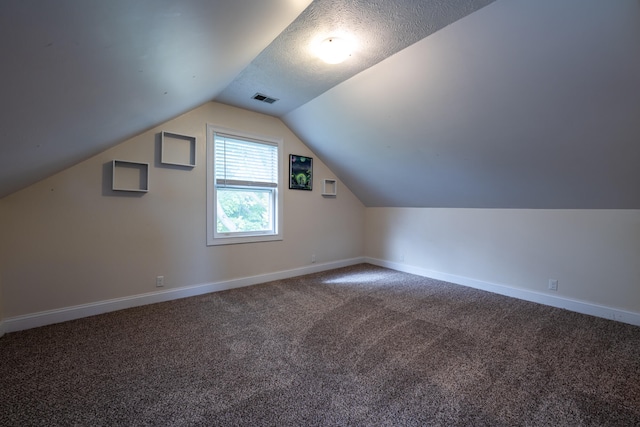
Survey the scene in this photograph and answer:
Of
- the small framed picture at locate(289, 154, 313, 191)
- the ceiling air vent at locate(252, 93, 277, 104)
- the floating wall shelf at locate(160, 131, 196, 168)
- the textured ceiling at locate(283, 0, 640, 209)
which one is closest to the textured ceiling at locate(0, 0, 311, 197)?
the floating wall shelf at locate(160, 131, 196, 168)

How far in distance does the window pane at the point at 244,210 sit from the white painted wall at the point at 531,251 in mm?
Result: 2339

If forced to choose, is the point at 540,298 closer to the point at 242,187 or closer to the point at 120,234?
the point at 242,187

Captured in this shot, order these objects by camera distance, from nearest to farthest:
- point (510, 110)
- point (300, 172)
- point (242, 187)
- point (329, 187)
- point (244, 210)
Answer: point (510, 110)
point (242, 187)
point (244, 210)
point (300, 172)
point (329, 187)

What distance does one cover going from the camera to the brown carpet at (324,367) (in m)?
1.57

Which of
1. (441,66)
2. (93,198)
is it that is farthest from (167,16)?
(93,198)

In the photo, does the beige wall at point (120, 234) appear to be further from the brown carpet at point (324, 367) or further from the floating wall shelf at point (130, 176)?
the brown carpet at point (324, 367)

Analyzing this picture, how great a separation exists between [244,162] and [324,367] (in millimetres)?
2911

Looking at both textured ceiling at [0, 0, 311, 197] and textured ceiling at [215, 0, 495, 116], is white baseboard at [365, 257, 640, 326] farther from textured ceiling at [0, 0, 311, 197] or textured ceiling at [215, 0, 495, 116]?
textured ceiling at [0, 0, 311, 197]

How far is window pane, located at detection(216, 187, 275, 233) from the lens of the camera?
3818 millimetres

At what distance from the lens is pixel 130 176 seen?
3127mm

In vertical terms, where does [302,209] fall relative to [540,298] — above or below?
above

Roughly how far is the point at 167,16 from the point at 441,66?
211 cm

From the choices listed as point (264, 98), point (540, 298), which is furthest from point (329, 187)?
point (540, 298)

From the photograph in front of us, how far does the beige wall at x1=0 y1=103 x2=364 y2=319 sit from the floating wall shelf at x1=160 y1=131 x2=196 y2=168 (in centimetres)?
8
